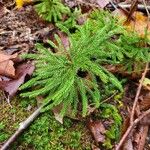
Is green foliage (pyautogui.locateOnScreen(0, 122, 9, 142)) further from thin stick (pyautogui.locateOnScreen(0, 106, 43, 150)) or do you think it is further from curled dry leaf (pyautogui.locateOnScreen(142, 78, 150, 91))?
curled dry leaf (pyautogui.locateOnScreen(142, 78, 150, 91))

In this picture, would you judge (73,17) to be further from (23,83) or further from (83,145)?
(83,145)

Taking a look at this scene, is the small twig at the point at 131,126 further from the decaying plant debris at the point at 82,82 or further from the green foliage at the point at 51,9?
the green foliage at the point at 51,9

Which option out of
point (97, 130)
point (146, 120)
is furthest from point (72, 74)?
point (146, 120)

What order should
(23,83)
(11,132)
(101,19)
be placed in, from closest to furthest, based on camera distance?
(11,132) → (23,83) → (101,19)

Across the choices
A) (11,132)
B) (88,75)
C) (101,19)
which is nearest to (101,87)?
(88,75)

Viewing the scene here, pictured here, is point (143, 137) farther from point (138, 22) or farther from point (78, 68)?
point (138, 22)

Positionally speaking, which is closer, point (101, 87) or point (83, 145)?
point (83, 145)

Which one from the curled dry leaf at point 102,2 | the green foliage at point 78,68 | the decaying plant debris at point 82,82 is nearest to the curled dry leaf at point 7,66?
the decaying plant debris at point 82,82
